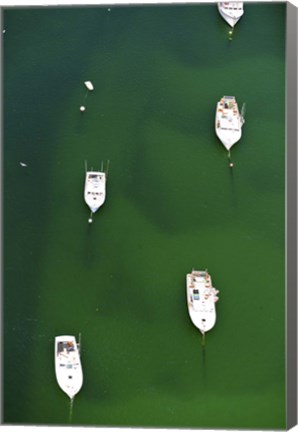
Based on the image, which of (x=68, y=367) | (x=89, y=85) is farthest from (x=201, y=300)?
(x=89, y=85)

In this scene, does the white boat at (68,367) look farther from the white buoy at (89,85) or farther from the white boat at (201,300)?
the white buoy at (89,85)

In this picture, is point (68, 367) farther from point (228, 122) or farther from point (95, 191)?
point (228, 122)

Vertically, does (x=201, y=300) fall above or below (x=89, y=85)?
below

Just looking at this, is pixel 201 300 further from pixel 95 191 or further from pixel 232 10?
pixel 232 10

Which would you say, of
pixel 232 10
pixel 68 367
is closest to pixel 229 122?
pixel 232 10

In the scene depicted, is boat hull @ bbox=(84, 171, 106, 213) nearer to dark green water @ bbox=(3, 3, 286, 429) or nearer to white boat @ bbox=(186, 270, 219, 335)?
dark green water @ bbox=(3, 3, 286, 429)

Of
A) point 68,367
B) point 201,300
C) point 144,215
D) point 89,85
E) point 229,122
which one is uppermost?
point 89,85

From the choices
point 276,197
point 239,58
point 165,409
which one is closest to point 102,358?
point 165,409

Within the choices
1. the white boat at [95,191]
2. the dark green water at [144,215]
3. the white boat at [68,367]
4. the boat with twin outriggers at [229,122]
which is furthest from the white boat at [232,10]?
the white boat at [68,367]
